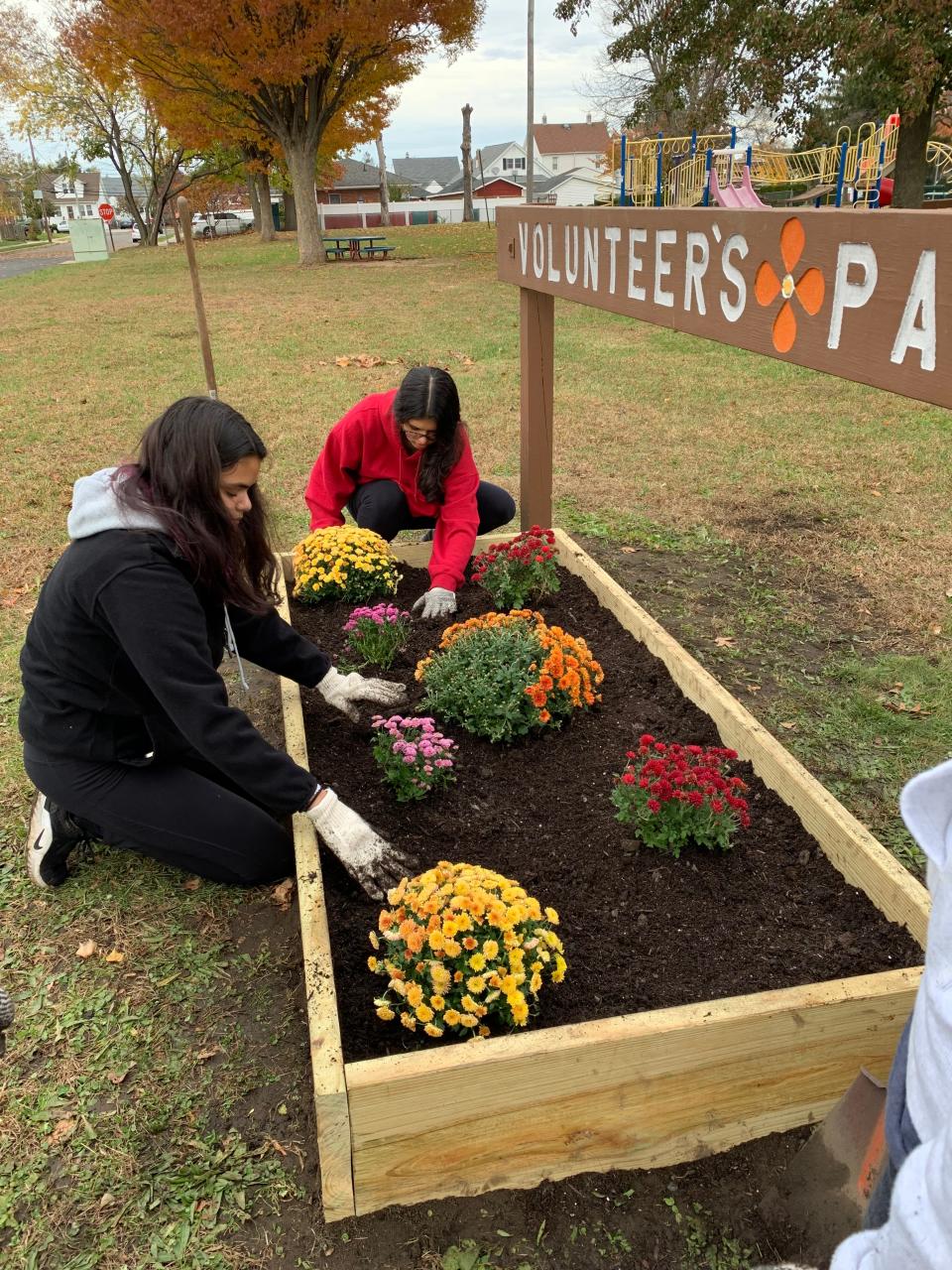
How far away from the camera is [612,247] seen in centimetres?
271

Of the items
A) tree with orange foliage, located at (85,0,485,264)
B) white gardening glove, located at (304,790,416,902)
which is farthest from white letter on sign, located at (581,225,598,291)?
tree with orange foliage, located at (85,0,485,264)

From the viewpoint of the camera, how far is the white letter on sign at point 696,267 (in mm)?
2148

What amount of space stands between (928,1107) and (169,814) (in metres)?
2.08

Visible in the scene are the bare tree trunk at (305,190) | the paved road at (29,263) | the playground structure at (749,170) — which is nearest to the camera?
the playground structure at (749,170)

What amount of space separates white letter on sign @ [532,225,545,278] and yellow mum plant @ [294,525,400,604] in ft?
4.21

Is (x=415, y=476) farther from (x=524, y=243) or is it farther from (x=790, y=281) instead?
(x=790, y=281)

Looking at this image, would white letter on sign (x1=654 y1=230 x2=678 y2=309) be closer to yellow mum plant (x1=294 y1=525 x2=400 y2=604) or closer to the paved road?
yellow mum plant (x1=294 y1=525 x2=400 y2=604)

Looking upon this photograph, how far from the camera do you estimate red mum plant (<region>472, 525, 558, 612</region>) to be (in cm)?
367

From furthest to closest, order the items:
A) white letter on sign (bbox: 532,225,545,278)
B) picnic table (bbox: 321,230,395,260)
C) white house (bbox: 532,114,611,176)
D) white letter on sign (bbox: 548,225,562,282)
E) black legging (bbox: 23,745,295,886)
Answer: white house (bbox: 532,114,611,176), picnic table (bbox: 321,230,395,260), white letter on sign (bbox: 532,225,545,278), white letter on sign (bbox: 548,225,562,282), black legging (bbox: 23,745,295,886)

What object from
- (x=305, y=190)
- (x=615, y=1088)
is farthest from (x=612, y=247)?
(x=305, y=190)

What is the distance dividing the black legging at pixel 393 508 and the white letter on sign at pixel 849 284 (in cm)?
263

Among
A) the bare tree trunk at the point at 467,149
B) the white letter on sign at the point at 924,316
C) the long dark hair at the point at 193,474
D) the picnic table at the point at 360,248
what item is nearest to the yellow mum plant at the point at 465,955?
the long dark hair at the point at 193,474

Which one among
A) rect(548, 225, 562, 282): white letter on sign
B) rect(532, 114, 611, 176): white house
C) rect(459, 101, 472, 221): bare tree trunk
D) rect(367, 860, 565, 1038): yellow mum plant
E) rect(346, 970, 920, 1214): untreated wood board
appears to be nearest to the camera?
rect(346, 970, 920, 1214): untreated wood board

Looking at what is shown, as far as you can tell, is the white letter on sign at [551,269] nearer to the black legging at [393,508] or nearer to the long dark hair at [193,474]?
the black legging at [393,508]
